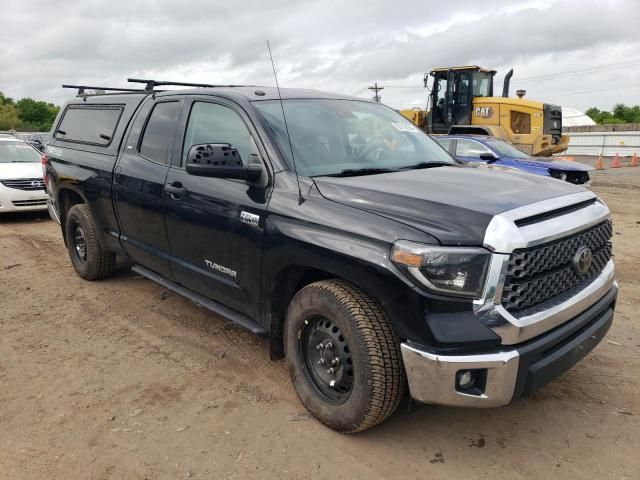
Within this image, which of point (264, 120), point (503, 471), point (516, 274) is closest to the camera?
point (516, 274)

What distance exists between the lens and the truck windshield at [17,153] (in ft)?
33.0

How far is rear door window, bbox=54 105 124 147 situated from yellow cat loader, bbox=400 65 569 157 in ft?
37.9

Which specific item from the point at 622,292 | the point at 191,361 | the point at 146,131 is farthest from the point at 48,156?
the point at 622,292

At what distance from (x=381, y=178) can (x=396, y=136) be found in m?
0.94

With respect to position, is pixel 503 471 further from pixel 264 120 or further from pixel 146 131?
pixel 146 131

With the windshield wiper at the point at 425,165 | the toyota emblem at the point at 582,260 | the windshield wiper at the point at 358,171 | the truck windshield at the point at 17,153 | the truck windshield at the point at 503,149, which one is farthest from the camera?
the truck windshield at the point at 503,149

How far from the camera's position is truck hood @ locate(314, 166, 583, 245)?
7.93 ft

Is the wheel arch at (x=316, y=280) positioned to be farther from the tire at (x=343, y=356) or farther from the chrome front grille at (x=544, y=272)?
the chrome front grille at (x=544, y=272)

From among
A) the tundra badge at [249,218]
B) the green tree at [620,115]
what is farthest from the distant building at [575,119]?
the tundra badge at [249,218]

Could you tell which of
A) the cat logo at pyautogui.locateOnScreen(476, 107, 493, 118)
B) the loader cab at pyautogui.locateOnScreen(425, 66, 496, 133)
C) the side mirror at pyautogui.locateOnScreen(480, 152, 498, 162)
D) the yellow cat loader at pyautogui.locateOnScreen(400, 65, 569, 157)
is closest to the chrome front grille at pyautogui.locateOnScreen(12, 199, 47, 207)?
the side mirror at pyautogui.locateOnScreen(480, 152, 498, 162)

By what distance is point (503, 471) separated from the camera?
2605mm

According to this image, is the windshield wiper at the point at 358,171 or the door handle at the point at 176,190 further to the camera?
the door handle at the point at 176,190

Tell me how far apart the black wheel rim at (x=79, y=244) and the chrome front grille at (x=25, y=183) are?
4.56 meters

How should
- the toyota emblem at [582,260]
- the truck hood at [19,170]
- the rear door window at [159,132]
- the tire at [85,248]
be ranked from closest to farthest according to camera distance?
the toyota emblem at [582,260] < the rear door window at [159,132] < the tire at [85,248] < the truck hood at [19,170]
